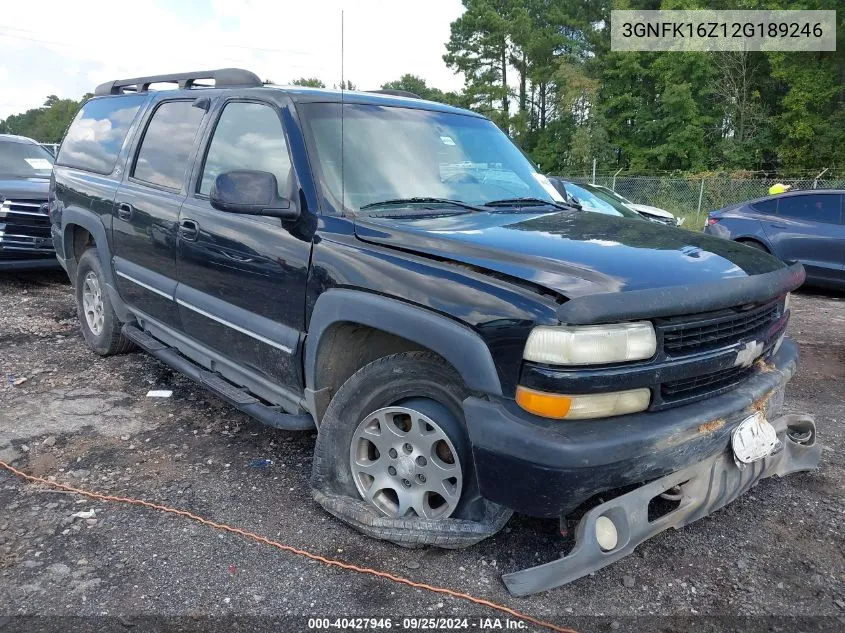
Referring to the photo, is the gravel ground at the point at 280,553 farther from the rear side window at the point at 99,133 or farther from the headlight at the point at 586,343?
the rear side window at the point at 99,133

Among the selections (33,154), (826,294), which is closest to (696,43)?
(826,294)

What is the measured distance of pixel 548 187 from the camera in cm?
384

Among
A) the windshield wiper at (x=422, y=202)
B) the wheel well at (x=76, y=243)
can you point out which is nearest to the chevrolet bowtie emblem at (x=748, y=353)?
the windshield wiper at (x=422, y=202)

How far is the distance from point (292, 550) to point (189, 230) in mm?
1836

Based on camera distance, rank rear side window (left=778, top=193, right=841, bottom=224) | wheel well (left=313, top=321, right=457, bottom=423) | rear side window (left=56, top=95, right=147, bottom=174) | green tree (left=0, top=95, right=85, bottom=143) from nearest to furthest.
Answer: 1. wheel well (left=313, top=321, right=457, bottom=423)
2. rear side window (left=56, top=95, right=147, bottom=174)
3. rear side window (left=778, top=193, right=841, bottom=224)
4. green tree (left=0, top=95, right=85, bottom=143)

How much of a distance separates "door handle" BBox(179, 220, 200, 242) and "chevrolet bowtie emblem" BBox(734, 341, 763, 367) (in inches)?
106

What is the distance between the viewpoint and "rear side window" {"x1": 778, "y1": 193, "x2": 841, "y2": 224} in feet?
28.2

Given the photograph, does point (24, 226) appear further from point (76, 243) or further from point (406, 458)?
point (406, 458)

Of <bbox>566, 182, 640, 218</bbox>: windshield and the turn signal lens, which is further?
<bbox>566, 182, 640, 218</bbox>: windshield

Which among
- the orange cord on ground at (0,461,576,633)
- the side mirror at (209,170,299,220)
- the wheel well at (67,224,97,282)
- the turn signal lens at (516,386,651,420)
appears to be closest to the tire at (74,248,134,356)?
the wheel well at (67,224,97,282)

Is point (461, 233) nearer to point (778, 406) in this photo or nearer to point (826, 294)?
point (778, 406)

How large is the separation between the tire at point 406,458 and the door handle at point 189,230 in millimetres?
1364

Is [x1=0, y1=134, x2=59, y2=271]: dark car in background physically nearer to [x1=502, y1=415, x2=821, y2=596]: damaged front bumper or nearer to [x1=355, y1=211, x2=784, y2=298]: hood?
[x1=355, y1=211, x2=784, y2=298]: hood

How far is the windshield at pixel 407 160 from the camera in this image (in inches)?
120
